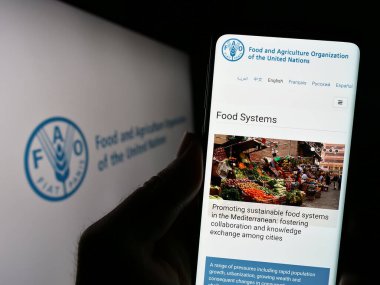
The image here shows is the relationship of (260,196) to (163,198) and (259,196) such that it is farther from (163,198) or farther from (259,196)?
(163,198)

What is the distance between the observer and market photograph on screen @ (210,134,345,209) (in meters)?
0.61

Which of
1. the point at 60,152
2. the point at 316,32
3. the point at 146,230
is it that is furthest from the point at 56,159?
the point at 316,32

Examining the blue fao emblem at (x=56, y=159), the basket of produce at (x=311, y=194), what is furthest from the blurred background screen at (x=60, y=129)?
the basket of produce at (x=311, y=194)

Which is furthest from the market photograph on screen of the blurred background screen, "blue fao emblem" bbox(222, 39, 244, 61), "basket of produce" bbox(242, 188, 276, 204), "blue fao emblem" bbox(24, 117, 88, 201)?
"blue fao emblem" bbox(24, 117, 88, 201)

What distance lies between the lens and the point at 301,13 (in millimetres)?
1911

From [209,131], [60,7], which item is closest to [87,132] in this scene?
[60,7]

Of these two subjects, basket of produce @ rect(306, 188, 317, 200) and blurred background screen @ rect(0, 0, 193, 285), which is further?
blurred background screen @ rect(0, 0, 193, 285)

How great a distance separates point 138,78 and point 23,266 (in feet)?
3.50

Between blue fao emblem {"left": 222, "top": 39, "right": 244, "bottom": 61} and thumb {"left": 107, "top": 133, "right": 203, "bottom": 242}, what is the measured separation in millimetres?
146

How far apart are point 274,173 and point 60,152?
93 cm

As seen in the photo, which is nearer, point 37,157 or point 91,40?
point 37,157

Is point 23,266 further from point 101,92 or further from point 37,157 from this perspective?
point 101,92

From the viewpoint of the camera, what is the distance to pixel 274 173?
0.61 meters

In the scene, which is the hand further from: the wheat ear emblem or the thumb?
the wheat ear emblem
